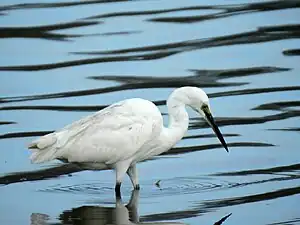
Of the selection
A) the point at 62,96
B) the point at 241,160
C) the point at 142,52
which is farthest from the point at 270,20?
the point at 241,160

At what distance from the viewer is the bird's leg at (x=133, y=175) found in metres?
11.8

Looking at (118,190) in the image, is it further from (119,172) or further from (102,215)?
(102,215)

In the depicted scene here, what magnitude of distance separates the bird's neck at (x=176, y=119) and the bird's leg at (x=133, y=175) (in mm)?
478

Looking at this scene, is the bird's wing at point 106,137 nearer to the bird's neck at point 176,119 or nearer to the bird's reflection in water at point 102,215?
the bird's neck at point 176,119

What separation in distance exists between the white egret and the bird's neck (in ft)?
0.49

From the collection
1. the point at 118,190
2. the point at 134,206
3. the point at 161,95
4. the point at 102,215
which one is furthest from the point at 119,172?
the point at 161,95

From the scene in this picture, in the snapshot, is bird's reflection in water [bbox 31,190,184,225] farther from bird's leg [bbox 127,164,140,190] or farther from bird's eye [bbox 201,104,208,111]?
bird's eye [bbox 201,104,208,111]

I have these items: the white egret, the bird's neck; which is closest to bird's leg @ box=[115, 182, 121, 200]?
the white egret

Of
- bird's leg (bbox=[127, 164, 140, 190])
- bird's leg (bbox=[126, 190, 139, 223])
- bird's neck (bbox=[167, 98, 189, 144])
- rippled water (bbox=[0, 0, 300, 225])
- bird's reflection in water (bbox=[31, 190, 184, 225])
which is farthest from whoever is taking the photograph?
bird's neck (bbox=[167, 98, 189, 144])

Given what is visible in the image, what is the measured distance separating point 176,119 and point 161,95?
3.61 meters

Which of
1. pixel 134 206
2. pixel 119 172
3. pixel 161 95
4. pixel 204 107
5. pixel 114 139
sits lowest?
pixel 161 95

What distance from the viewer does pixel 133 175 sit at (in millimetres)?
11828

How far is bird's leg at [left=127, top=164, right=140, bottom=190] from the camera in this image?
11781 millimetres

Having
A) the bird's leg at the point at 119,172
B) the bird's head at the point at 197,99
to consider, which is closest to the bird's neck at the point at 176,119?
the bird's head at the point at 197,99
